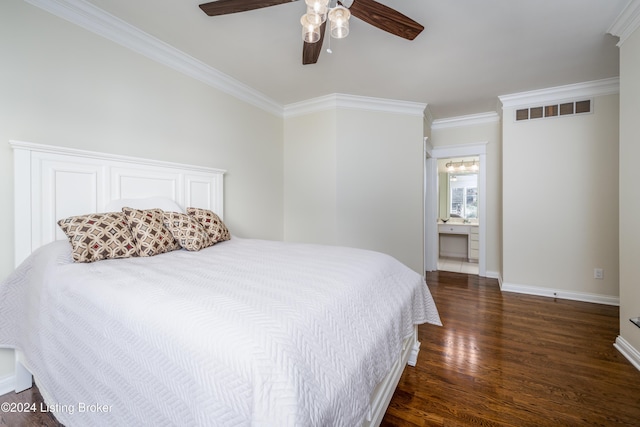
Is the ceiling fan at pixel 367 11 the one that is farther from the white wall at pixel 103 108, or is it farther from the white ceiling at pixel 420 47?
the white wall at pixel 103 108

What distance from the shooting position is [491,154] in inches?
166

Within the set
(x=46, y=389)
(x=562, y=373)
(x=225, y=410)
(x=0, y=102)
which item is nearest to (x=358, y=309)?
(x=225, y=410)

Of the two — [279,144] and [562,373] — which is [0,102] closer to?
[279,144]

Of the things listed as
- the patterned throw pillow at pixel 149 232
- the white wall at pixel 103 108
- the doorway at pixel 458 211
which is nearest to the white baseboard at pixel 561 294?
the doorway at pixel 458 211

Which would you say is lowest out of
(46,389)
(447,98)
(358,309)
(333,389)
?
(46,389)

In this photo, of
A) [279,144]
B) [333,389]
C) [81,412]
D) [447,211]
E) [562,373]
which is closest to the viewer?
[333,389]

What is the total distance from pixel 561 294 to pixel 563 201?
1180 millimetres

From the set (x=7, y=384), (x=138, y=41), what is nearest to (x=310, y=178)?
(x=138, y=41)

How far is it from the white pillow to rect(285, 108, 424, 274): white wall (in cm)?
187

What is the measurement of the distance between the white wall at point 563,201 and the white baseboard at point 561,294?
18mm

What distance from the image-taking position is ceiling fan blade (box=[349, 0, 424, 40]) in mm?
1489

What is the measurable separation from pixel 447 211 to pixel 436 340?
459cm

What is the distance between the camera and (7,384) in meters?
1.67

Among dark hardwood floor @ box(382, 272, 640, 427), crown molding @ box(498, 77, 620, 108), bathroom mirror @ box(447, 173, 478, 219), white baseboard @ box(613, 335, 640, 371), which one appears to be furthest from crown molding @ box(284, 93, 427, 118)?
white baseboard @ box(613, 335, 640, 371)
